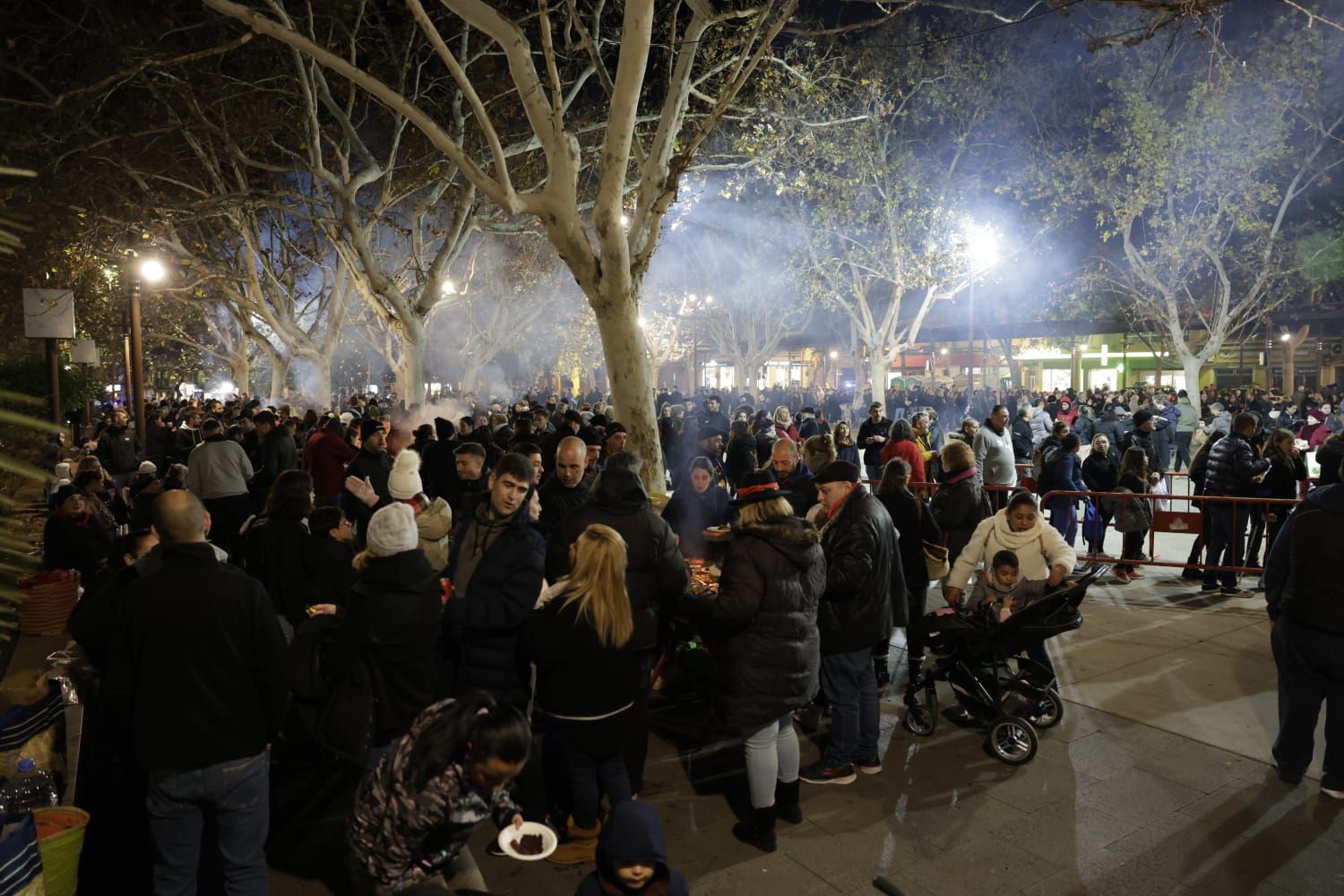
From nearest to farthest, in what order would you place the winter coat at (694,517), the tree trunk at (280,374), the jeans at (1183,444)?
1. the winter coat at (694,517)
2. the jeans at (1183,444)
3. the tree trunk at (280,374)

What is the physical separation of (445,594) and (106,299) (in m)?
25.9

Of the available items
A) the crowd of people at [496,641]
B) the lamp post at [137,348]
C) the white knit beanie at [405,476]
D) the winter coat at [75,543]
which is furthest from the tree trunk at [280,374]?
the white knit beanie at [405,476]

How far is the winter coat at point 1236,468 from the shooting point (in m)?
9.19

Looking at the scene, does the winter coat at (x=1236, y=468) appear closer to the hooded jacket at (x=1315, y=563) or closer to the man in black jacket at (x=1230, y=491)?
the man in black jacket at (x=1230, y=491)

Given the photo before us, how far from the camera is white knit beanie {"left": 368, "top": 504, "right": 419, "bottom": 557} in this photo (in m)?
3.73

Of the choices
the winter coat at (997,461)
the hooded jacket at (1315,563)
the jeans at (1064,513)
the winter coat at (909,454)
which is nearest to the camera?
the hooded jacket at (1315,563)

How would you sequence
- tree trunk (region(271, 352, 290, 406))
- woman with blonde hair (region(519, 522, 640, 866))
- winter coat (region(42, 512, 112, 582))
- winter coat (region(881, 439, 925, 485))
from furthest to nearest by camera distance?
tree trunk (region(271, 352, 290, 406)) < winter coat (region(881, 439, 925, 485)) < winter coat (region(42, 512, 112, 582)) < woman with blonde hair (region(519, 522, 640, 866))

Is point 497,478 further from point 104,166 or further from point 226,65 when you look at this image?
point 104,166

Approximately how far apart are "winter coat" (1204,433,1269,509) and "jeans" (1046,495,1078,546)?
1.44m

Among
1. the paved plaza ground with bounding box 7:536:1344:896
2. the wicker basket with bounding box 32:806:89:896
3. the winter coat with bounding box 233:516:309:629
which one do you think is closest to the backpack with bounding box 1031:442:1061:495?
the paved plaza ground with bounding box 7:536:1344:896

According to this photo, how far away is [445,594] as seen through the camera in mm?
4922

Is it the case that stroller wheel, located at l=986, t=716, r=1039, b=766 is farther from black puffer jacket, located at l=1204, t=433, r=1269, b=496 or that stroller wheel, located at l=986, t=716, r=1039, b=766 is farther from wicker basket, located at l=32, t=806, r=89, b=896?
black puffer jacket, located at l=1204, t=433, r=1269, b=496

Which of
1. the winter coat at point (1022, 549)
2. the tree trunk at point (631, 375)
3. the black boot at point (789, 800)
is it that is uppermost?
the tree trunk at point (631, 375)

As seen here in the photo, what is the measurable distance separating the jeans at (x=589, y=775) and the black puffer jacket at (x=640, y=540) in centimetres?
72
